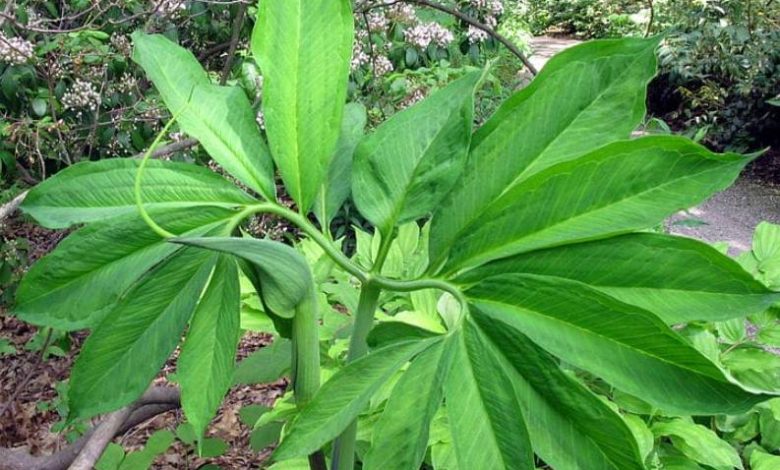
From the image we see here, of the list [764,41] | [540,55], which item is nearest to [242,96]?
[764,41]

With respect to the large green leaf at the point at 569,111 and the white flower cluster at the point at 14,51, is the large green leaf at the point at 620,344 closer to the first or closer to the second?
the large green leaf at the point at 569,111

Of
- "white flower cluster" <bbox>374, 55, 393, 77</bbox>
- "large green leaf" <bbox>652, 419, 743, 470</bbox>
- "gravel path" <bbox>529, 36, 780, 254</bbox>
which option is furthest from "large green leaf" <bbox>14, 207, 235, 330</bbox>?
"gravel path" <bbox>529, 36, 780, 254</bbox>

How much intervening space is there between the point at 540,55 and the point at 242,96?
1281 cm

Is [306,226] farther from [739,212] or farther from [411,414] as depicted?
Result: [739,212]

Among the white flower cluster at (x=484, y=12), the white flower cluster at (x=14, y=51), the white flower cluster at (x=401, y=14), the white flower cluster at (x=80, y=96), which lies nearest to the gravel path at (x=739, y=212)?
the white flower cluster at (x=484, y=12)

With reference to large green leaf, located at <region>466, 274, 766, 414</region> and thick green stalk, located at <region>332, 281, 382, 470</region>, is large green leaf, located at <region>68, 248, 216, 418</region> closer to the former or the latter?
thick green stalk, located at <region>332, 281, 382, 470</region>

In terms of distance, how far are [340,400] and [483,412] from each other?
0.09m

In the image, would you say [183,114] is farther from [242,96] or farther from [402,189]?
[402,189]

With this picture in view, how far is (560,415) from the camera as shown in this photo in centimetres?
46

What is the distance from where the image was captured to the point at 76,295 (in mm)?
533

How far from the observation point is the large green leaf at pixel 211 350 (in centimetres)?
50

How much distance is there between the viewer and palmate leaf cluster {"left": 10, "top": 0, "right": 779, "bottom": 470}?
1.49ft

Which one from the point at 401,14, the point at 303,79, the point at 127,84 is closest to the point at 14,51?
the point at 127,84

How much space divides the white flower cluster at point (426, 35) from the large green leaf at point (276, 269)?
12.5ft
